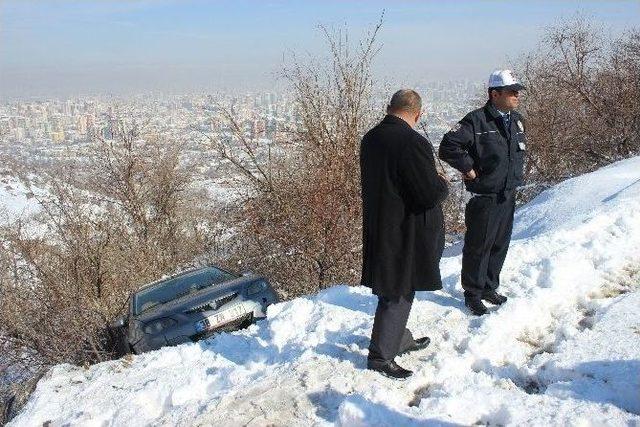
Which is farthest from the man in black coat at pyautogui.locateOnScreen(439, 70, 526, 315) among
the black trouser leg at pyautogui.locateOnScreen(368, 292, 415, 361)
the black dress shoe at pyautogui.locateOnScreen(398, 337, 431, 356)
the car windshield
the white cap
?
the car windshield

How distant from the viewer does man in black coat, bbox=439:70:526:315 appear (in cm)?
408

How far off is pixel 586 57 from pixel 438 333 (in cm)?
2724

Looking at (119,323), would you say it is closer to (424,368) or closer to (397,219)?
(424,368)

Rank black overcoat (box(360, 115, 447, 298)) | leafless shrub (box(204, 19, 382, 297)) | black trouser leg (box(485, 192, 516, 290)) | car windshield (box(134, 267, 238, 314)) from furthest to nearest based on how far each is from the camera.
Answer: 1. leafless shrub (box(204, 19, 382, 297))
2. car windshield (box(134, 267, 238, 314))
3. black trouser leg (box(485, 192, 516, 290))
4. black overcoat (box(360, 115, 447, 298))

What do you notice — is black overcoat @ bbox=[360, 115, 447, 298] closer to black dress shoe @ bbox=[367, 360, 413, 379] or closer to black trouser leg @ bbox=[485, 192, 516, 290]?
black dress shoe @ bbox=[367, 360, 413, 379]

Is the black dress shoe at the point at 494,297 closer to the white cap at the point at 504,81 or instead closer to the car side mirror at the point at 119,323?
the white cap at the point at 504,81

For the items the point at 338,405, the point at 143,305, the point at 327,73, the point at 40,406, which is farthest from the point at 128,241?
the point at 338,405

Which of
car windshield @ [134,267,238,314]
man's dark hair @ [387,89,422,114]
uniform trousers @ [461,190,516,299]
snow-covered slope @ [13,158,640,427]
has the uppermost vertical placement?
man's dark hair @ [387,89,422,114]

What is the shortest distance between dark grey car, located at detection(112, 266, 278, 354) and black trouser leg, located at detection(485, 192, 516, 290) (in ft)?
10.3

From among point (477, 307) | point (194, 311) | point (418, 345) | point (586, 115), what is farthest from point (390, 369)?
point (586, 115)

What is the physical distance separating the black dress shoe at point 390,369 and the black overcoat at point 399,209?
0.48 metres

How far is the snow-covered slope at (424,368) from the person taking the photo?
9.91 feet

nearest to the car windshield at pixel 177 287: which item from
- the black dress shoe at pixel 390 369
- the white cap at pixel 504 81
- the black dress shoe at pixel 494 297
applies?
the black dress shoe at pixel 494 297

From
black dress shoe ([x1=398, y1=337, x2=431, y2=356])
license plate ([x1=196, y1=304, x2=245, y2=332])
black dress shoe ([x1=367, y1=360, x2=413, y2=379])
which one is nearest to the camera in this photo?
black dress shoe ([x1=367, y1=360, x2=413, y2=379])
